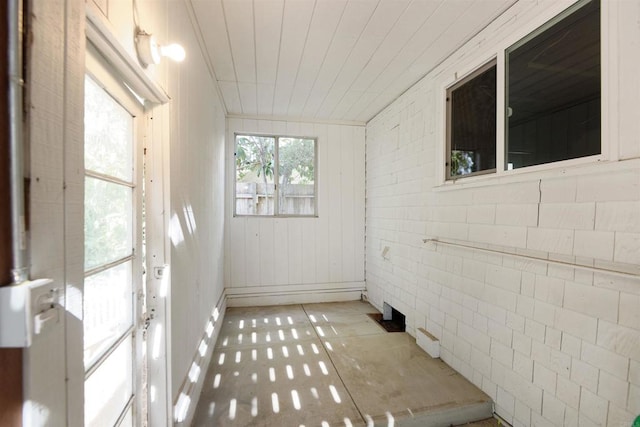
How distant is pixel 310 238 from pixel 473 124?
2.56 meters

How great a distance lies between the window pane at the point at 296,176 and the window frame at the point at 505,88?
2.07m

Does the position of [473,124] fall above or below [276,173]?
above

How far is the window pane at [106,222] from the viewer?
0.93 metres

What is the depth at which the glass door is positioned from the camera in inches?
36.7

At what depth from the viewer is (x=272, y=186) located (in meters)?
4.00

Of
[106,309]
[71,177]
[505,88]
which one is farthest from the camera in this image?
[505,88]

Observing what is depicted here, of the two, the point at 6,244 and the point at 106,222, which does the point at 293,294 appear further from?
the point at 6,244

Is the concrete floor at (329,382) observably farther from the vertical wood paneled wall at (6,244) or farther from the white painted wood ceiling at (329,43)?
the white painted wood ceiling at (329,43)

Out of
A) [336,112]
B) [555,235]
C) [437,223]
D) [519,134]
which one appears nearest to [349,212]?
[336,112]

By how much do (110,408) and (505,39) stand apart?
2962mm

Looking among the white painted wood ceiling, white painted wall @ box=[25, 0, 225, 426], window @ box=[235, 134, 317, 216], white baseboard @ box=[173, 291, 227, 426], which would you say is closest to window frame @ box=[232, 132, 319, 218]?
window @ box=[235, 134, 317, 216]

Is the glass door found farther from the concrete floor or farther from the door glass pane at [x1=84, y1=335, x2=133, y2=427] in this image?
the concrete floor

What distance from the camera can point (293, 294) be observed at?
400 centimetres

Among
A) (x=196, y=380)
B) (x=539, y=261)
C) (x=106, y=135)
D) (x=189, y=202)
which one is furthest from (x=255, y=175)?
(x=539, y=261)
